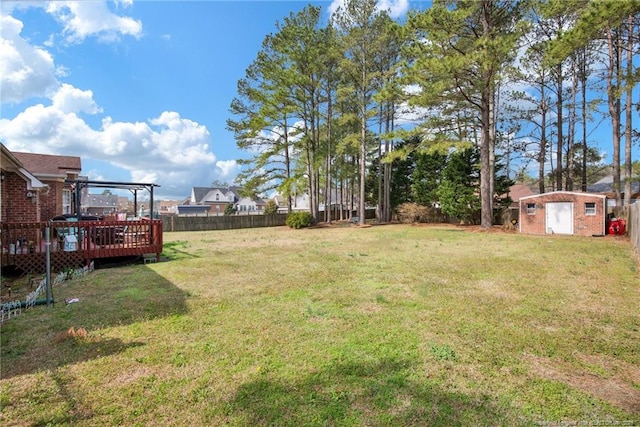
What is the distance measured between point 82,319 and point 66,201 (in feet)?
55.5

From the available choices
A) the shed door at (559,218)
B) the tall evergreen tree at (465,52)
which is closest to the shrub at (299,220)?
the tall evergreen tree at (465,52)

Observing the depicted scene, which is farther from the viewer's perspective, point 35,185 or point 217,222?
point 217,222

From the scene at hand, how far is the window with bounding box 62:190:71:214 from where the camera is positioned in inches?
659

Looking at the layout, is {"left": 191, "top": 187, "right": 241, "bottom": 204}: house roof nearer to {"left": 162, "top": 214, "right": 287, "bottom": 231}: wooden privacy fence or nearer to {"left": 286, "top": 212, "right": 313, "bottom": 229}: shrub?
{"left": 162, "top": 214, "right": 287, "bottom": 231}: wooden privacy fence

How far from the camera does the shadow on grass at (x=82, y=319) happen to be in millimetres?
3262

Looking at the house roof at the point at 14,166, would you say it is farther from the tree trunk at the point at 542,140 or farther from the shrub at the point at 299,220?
the tree trunk at the point at 542,140

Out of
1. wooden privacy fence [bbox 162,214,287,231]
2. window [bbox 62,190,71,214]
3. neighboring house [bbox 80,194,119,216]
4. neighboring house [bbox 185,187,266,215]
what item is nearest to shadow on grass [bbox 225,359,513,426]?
window [bbox 62,190,71,214]

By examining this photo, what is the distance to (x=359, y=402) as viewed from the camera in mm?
2492

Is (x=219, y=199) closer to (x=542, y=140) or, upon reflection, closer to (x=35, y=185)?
(x=542, y=140)

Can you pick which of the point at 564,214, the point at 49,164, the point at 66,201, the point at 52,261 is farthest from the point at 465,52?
the point at 66,201

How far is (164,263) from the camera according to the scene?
8742 mm

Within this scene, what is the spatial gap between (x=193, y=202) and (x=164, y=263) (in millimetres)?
57206

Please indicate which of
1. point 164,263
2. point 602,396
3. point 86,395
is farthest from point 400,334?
point 164,263

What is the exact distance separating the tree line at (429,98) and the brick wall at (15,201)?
14.3 meters
